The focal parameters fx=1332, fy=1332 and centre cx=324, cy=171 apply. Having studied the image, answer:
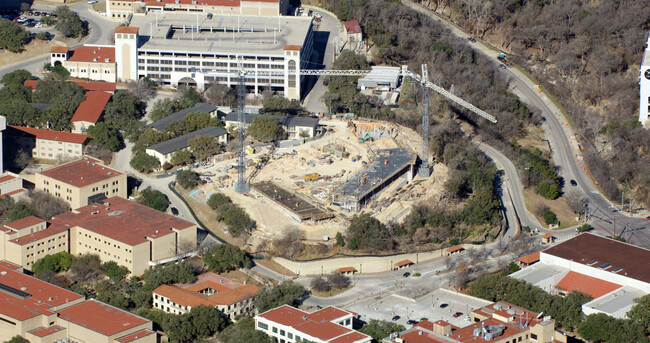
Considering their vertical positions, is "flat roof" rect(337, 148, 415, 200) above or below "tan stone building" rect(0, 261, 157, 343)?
above

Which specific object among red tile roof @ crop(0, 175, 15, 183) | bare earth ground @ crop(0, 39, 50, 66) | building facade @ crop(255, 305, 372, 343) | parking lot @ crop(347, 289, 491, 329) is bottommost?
parking lot @ crop(347, 289, 491, 329)

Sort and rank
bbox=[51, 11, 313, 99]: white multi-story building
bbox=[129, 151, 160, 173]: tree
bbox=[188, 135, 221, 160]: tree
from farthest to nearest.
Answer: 1. bbox=[51, 11, 313, 99]: white multi-story building
2. bbox=[188, 135, 221, 160]: tree
3. bbox=[129, 151, 160, 173]: tree

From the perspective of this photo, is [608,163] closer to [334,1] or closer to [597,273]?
[597,273]

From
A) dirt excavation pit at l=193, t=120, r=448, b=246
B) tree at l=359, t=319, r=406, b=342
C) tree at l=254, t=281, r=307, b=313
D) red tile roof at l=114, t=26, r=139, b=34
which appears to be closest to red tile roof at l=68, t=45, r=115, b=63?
red tile roof at l=114, t=26, r=139, b=34

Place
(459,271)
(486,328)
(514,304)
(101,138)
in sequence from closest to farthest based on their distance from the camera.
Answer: (486,328), (514,304), (459,271), (101,138)

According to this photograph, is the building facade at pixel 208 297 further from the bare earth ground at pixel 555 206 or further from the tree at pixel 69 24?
the tree at pixel 69 24

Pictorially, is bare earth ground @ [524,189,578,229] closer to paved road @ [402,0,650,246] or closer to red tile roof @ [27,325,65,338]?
paved road @ [402,0,650,246]

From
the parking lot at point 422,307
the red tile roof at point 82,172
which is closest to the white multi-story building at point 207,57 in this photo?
the red tile roof at point 82,172

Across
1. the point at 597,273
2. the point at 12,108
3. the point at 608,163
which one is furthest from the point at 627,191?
the point at 12,108
